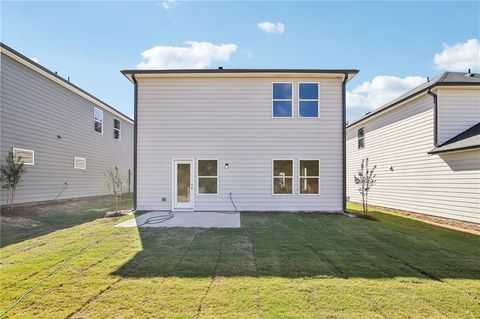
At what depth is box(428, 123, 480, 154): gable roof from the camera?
7844 millimetres

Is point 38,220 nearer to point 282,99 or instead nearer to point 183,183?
point 183,183

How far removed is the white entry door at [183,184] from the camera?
33.0 ft

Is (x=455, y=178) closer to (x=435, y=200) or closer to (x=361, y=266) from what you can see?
(x=435, y=200)

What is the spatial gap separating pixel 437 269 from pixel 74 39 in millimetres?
14861

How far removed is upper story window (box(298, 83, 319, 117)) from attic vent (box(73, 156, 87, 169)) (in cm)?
1200

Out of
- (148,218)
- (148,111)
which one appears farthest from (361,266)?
(148,111)

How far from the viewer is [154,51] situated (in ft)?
44.1

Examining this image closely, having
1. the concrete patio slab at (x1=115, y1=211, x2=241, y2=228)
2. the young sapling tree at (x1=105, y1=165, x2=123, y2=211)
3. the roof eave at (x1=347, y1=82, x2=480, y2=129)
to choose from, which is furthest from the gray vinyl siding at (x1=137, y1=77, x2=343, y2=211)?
the roof eave at (x1=347, y1=82, x2=480, y2=129)

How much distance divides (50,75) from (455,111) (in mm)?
16723

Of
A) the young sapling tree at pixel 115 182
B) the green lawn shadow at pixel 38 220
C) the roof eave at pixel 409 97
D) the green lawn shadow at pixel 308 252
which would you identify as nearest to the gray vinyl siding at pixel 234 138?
the young sapling tree at pixel 115 182

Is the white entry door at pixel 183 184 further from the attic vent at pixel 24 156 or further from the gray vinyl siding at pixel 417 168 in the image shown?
the gray vinyl siding at pixel 417 168

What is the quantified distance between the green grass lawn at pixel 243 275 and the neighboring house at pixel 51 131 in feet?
18.9

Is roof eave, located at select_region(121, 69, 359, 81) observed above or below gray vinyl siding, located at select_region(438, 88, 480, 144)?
above

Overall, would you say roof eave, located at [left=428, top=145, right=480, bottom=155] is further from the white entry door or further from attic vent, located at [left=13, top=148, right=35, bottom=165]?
attic vent, located at [left=13, top=148, right=35, bottom=165]
